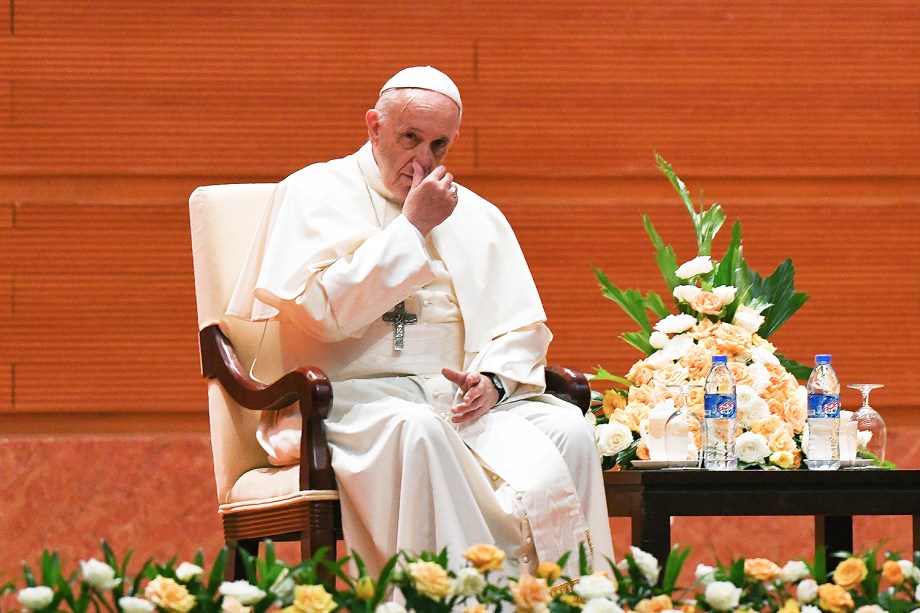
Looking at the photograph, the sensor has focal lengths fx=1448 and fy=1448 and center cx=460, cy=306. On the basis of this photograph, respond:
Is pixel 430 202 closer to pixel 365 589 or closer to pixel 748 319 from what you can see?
pixel 748 319

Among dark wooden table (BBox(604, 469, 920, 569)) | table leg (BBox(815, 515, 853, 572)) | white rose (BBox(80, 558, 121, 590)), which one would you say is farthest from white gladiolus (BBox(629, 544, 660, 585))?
table leg (BBox(815, 515, 853, 572))

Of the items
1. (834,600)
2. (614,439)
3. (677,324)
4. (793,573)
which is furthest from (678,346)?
(834,600)

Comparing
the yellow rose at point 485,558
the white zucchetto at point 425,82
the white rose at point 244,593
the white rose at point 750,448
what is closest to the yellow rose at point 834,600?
the yellow rose at point 485,558

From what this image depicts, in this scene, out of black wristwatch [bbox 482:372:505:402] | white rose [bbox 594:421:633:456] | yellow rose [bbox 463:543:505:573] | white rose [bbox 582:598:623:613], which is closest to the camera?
white rose [bbox 582:598:623:613]

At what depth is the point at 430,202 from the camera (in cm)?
352

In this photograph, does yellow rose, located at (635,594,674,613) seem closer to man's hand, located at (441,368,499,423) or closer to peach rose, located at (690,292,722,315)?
man's hand, located at (441,368,499,423)

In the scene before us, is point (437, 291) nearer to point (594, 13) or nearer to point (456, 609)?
point (456, 609)

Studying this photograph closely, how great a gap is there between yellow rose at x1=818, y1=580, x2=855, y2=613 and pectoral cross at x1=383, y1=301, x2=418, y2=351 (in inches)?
63.8

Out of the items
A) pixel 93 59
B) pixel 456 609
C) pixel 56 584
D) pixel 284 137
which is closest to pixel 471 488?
→ pixel 456 609

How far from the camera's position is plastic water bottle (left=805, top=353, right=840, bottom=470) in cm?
362

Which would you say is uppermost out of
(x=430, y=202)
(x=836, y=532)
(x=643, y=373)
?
(x=430, y=202)

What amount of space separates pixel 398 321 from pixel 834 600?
1669 mm

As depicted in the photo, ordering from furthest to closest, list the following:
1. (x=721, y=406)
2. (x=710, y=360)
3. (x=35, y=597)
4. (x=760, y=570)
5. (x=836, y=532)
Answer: (x=836, y=532) → (x=710, y=360) → (x=721, y=406) → (x=760, y=570) → (x=35, y=597)

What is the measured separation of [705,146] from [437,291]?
1.85 meters
